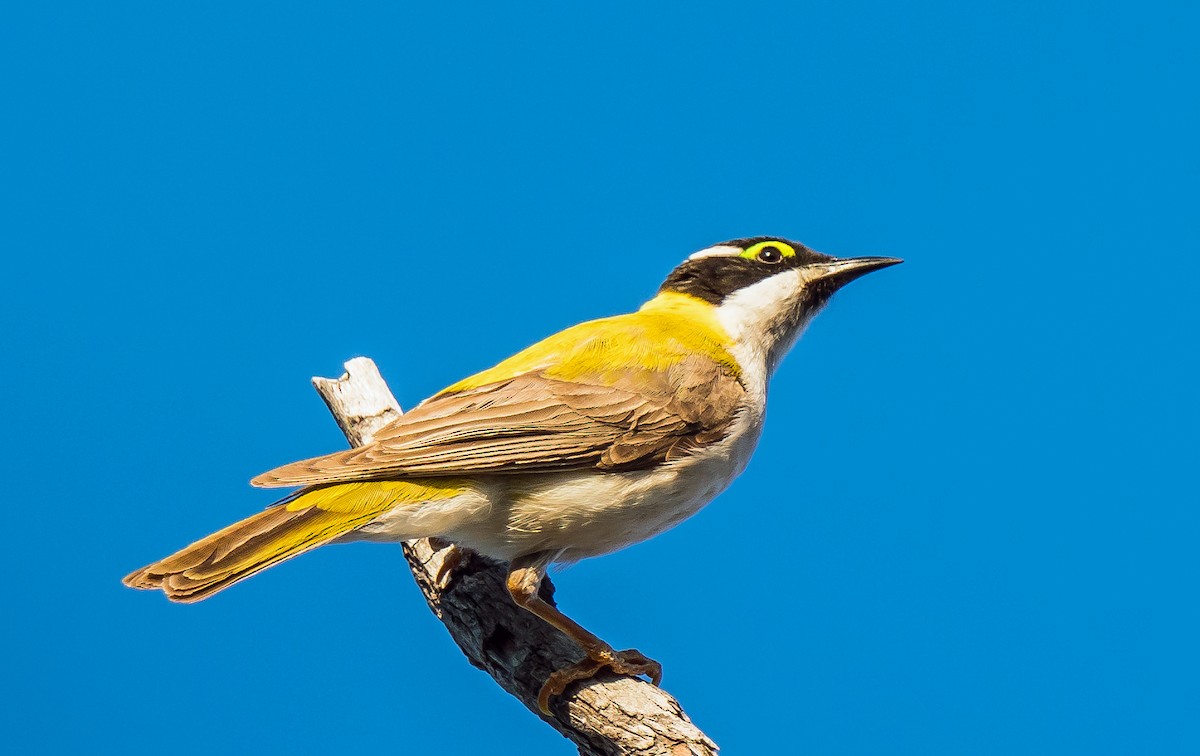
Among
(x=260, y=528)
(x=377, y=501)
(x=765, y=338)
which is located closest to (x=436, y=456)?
(x=377, y=501)

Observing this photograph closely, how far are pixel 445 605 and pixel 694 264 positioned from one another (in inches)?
71.7

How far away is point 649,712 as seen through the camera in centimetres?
420

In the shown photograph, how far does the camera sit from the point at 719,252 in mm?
5293

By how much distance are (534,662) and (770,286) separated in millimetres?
1819

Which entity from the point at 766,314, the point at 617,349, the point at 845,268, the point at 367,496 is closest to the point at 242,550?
the point at 367,496

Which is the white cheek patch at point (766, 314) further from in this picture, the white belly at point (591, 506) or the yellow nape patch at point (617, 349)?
the white belly at point (591, 506)

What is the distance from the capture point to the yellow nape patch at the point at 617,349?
4.60 meters

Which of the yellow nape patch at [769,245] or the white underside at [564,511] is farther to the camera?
the yellow nape patch at [769,245]

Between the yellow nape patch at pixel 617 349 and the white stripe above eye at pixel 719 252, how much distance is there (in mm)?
250

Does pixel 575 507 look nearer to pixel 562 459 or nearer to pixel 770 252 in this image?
pixel 562 459

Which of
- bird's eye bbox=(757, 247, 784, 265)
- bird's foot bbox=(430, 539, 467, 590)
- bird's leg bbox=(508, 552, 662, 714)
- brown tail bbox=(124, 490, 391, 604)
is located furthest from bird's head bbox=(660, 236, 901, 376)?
brown tail bbox=(124, 490, 391, 604)

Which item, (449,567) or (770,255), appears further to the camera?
(770,255)

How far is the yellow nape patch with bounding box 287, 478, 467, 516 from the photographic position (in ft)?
13.0

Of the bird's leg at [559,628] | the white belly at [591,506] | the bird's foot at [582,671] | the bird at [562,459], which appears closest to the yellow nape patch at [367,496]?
the bird at [562,459]
